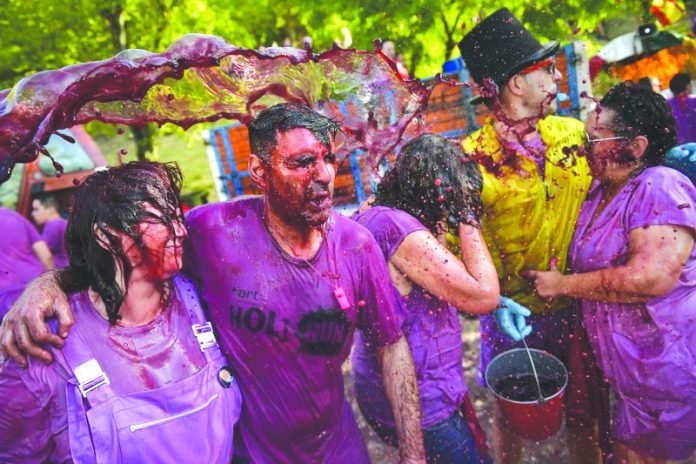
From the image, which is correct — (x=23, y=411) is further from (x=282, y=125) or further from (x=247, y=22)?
(x=247, y=22)

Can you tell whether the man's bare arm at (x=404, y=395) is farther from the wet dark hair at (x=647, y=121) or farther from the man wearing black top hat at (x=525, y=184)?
the wet dark hair at (x=647, y=121)

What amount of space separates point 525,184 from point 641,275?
3.48 ft

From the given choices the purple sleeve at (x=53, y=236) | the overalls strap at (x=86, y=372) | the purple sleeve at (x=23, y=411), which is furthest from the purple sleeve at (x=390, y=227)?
the purple sleeve at (x=53, y=236)

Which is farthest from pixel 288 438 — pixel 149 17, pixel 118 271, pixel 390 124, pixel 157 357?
pixel 149 17

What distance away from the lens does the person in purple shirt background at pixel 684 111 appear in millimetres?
4777

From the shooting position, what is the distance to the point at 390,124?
2631mm

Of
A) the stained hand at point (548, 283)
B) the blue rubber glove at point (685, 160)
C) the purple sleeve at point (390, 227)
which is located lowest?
the stained hand at point (548, 283)

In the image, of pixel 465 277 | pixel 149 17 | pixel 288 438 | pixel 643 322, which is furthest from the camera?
pixel 149 17

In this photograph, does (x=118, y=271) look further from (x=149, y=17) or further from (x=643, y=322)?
(x=149, y=17)

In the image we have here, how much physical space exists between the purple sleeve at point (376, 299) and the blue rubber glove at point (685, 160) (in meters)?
2.50

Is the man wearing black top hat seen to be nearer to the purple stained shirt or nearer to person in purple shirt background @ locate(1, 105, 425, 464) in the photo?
the purple stained shirt

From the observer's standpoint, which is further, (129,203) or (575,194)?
(575,194)

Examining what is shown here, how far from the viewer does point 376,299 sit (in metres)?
2.07

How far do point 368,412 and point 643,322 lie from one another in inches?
63.1
